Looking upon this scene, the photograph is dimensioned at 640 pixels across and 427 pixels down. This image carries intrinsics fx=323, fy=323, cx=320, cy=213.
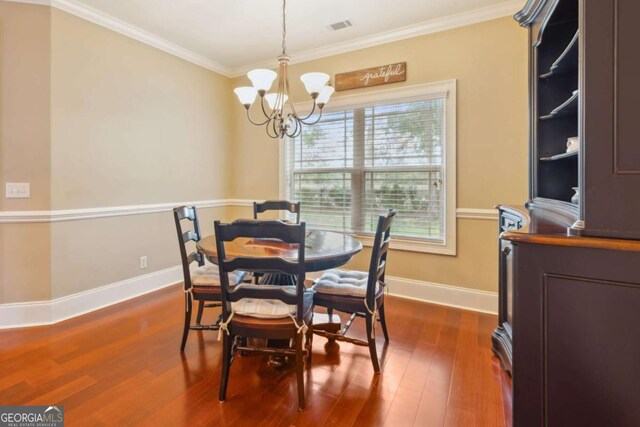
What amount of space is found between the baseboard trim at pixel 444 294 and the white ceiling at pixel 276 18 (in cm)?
250

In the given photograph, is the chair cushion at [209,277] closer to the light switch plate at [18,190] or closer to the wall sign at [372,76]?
the light switch plate at [18,190]

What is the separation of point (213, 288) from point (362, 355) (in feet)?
3.70

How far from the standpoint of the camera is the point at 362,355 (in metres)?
2.22

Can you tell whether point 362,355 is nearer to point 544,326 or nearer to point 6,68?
point 544,326

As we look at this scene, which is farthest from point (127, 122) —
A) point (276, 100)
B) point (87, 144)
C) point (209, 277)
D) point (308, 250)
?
point (308, 250)

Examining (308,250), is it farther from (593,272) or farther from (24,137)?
(24,137)

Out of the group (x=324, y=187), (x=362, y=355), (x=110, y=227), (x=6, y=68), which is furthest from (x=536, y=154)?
(x=6, y=68)

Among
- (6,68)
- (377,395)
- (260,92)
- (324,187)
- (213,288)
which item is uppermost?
(6,68)

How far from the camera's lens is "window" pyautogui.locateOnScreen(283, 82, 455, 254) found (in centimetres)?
315

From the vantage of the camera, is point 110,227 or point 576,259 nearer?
point 576,259

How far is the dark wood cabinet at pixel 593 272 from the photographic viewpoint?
1031 mm

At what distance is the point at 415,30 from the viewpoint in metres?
3.19

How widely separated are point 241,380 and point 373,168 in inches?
94.0

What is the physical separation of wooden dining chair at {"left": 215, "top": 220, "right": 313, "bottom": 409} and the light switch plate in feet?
6.95
